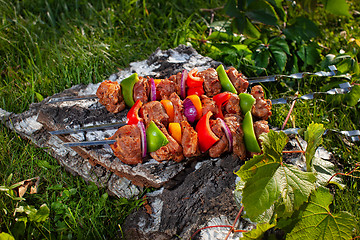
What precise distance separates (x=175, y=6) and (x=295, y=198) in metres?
4.42

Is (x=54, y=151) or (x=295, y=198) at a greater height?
(x=295, y=198)

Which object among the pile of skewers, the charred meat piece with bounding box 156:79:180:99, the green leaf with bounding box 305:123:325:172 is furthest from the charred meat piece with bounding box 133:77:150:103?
the green leaf with bounding box 305:123:325:172

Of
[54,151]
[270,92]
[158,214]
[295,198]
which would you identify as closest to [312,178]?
[295,198]

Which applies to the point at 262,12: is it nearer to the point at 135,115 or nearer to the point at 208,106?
the point at 208,106

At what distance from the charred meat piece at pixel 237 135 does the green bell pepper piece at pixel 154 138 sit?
58 centimetres

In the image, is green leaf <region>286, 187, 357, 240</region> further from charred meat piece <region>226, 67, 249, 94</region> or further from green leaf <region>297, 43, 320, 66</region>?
green leaf <region>297, 43, 320, 66</region>

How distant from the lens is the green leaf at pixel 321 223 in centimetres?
248

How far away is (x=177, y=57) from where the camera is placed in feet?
Result: 13.9

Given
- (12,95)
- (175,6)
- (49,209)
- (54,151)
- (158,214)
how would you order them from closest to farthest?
(158,214) → (49,209) → (54,151) → (12,95) → (175,6)

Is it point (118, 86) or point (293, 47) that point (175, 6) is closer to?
point (293, 47)

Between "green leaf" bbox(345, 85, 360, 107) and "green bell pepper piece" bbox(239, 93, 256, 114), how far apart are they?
1.70 meters

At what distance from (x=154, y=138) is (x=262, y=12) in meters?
2.76

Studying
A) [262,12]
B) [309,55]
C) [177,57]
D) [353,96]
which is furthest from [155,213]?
[309,55]

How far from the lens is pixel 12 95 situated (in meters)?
4.33
